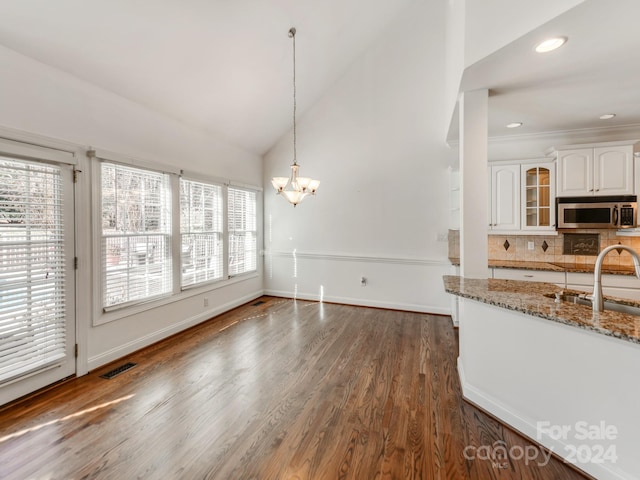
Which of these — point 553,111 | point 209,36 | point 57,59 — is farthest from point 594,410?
point 57,59

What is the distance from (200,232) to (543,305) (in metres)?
4.09

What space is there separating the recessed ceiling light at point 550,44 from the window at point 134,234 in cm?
387

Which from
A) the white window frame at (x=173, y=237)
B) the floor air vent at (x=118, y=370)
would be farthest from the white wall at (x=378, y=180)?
the floor air vent at (x=118, y=370)

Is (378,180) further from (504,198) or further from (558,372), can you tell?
A: (558,372)

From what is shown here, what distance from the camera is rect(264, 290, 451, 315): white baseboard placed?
16.0ft

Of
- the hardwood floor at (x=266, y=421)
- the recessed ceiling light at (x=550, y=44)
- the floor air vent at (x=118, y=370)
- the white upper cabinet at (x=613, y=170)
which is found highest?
the recessed ceiling light at (x=550, y=44)

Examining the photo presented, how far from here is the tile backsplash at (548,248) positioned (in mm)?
3887

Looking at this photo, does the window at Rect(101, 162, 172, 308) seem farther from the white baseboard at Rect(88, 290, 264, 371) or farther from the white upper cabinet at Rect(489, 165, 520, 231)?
the white upper cabinet at Rect(489, 165, 520, 231)

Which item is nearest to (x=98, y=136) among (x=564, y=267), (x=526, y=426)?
(x=526, y=426)

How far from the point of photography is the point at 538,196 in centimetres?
403

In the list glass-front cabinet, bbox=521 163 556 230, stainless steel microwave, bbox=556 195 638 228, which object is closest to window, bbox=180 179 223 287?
glass-front cabinet, bbox=521 163 556 230

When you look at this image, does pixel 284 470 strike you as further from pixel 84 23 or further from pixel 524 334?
pixel 84 23

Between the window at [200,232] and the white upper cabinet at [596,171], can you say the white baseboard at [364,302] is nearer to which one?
the window at [200,232]

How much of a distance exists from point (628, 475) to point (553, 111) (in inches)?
125
